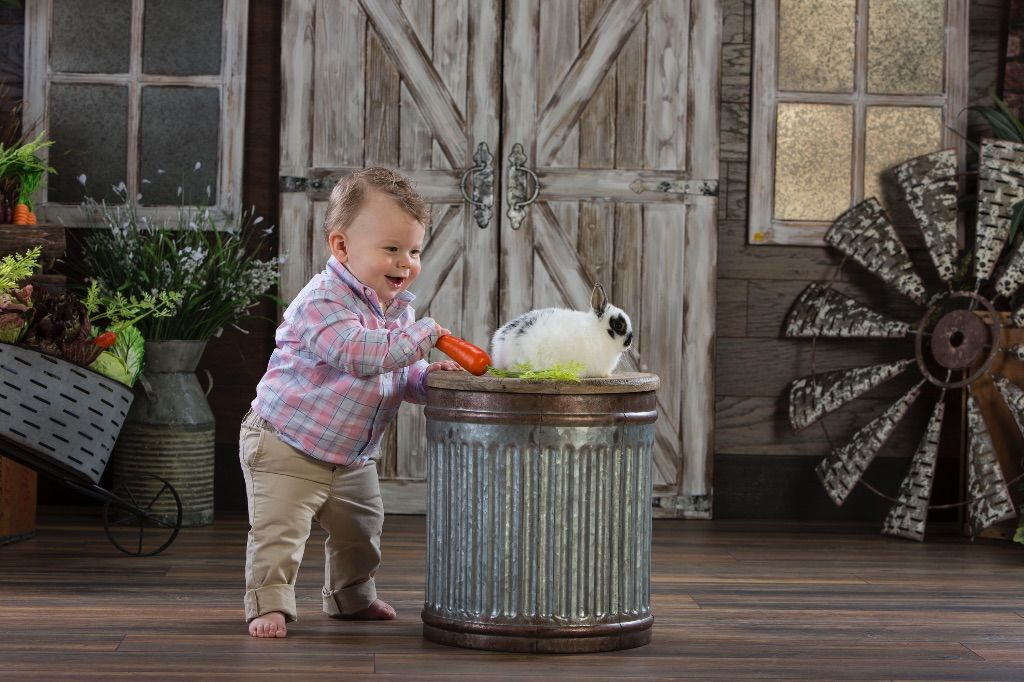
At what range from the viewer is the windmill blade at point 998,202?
474 centimetres

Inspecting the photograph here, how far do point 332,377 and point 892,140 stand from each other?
3.05 meters

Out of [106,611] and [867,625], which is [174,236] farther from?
[867,625]

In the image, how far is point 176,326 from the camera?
4.57 metres

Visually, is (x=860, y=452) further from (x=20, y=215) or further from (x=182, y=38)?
(x=20, y=215)

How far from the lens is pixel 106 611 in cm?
307

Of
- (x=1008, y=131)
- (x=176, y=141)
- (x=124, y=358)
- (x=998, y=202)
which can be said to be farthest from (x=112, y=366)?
(x=1008, y=131)

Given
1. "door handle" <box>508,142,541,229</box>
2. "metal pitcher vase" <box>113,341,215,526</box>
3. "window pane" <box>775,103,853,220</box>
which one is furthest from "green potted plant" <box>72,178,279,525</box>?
"window pane" <box>775,103,853,220</box>

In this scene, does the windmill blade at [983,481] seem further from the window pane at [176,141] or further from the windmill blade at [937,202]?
the window pane at [176,141]

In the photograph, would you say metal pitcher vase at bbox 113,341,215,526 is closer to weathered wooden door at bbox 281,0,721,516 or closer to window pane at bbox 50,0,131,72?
weathered wooden door at bbox 281,0,721,516

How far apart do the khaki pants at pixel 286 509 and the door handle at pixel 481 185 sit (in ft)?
6.74

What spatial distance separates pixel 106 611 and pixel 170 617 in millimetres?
175

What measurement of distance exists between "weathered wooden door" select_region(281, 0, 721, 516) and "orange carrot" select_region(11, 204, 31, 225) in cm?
97

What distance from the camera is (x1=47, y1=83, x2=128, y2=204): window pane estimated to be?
16.2 feet

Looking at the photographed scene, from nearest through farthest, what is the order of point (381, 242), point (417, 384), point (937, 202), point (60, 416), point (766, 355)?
point (381, 242)
point (417, 384)
point (60, 416)
point (937, 202)
point (766, 355)
